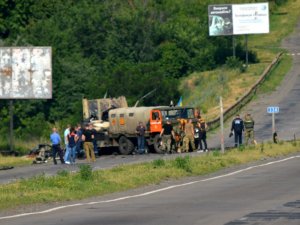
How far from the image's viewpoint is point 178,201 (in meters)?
24.3

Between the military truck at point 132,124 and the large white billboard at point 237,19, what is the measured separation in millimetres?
38906

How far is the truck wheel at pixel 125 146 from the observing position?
168 ft

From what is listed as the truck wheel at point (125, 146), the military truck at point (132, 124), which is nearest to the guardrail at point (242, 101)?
the military truck at point (132, 124)

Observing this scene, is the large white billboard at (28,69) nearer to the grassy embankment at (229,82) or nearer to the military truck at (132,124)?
the military truck at (132,124)

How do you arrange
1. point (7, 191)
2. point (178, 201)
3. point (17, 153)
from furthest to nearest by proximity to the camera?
point (17, 153) → point (7, 191) → point (178, 201)

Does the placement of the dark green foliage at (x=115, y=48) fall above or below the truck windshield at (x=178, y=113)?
above

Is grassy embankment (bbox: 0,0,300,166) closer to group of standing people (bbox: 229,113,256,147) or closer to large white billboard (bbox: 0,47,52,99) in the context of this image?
large white billboard (bbox: 0,47,52,99)

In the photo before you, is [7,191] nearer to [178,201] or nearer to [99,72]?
[178,201]

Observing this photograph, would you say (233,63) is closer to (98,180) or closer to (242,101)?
(242,101)

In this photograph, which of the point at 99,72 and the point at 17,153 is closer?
the point at 17,153

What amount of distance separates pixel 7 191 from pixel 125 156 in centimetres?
2329

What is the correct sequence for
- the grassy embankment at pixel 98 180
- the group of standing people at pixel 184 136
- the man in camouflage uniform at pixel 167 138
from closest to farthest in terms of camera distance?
the grassy embankment at pixel 98 180
the group of standing people at pixel 184 136
the man in camouflage uniform at pixel 167 138

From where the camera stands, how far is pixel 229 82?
268 ft

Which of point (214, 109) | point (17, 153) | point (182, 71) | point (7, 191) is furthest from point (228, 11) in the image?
point (7, 191)
